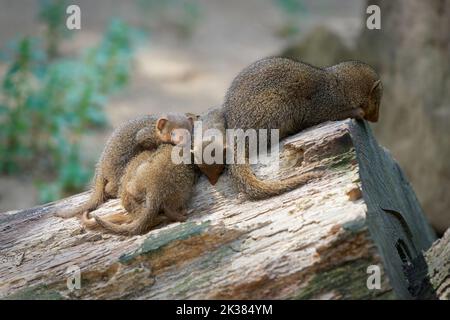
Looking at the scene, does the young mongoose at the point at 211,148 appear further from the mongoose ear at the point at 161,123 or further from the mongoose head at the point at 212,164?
the mongoose ear at the point at 161,123

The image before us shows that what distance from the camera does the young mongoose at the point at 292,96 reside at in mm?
4129

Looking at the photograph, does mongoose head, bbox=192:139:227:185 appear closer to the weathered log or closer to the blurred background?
the weathered log

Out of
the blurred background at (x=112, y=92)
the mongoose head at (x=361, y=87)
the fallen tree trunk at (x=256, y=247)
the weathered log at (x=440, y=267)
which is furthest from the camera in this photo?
the blurred background at (x=112, y=92)

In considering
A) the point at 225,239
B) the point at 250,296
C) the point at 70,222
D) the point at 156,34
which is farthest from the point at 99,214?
the point at 156,34

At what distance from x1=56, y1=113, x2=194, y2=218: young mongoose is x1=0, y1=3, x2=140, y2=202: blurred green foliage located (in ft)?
10.2

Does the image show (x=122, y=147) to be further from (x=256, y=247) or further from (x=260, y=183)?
(x=256, y=247)

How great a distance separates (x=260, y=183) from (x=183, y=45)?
735 centimetres

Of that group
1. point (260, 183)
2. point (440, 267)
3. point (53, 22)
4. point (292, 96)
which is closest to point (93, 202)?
point (260, 183)

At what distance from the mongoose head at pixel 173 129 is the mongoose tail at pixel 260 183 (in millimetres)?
380

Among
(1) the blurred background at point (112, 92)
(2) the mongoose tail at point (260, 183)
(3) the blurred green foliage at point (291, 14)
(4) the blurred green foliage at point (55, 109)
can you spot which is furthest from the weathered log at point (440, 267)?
(3) the blurred green foliage at point (291, 14)

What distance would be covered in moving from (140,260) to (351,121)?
1426 millimetres

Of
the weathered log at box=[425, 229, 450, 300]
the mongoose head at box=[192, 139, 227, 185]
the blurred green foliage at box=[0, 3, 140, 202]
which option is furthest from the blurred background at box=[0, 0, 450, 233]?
the mongoose head at box=[192, 139, 227, 185]

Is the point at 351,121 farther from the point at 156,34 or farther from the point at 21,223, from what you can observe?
the point at 156,34

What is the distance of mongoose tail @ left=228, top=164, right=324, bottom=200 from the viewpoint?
12.2 ft
